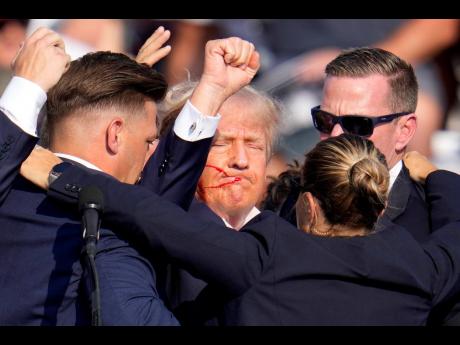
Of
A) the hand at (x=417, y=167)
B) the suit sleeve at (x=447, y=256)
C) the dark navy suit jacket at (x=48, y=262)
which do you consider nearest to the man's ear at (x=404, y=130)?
the hand at (x=417, y=167)

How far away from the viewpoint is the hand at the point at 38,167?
A: 117 inches

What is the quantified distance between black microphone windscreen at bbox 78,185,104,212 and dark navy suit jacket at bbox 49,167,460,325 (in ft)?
0.58

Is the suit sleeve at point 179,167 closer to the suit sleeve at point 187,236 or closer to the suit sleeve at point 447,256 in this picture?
the suit sleeve at point 187,236

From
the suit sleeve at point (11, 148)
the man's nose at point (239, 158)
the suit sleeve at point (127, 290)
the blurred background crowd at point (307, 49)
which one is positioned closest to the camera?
the suit sleeve at point (127, 290)

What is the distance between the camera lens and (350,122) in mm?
3777

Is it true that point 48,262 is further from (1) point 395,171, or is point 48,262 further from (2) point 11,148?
(1) point 395,171

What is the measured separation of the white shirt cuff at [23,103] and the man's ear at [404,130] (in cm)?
147

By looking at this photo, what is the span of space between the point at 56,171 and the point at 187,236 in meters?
0.47

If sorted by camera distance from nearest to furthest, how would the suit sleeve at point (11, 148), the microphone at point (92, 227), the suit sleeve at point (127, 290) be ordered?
the microphone at point (92, 227)
the suit sleeve at point (127, 290)
the suit sleeve at point (11, 148)

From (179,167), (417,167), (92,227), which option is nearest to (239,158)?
(179,167)

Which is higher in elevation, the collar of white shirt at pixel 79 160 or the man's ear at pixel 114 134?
the man's ear at pixel 114 134

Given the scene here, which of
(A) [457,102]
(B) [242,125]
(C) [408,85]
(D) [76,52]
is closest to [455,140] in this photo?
(A) [457,102]

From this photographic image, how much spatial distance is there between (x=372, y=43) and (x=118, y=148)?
12.6 feet
